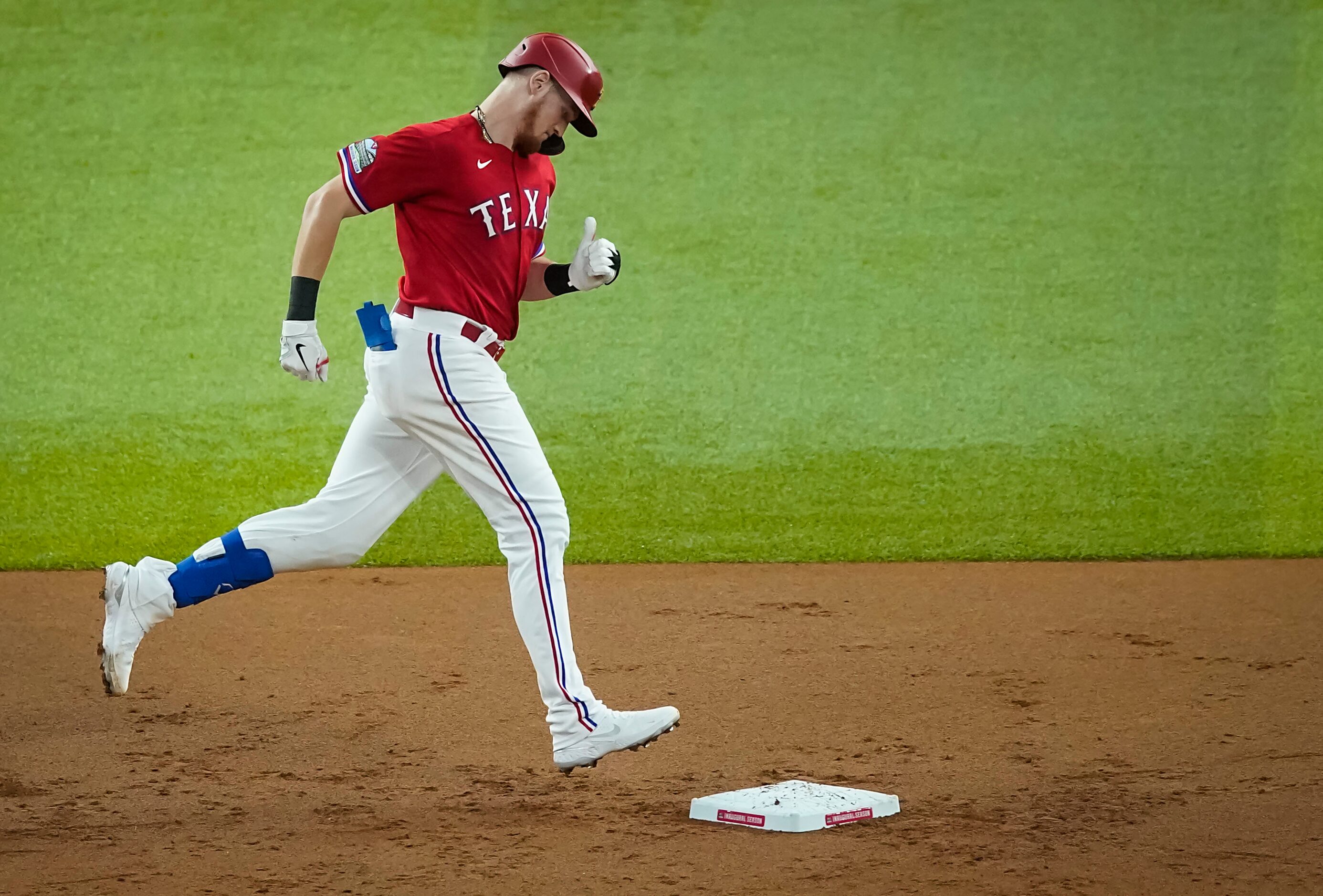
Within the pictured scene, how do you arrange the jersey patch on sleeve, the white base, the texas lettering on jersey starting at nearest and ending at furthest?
the white base, the jersey patch on sleeve, the texas lettering on jersey

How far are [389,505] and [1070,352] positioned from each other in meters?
4.57

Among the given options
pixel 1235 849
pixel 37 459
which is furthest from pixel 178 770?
pixel 37 459

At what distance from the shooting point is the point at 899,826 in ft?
11.0

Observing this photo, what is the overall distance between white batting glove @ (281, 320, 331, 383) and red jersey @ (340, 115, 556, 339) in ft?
0.83

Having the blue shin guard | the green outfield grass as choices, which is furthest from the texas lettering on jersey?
the green outfield grass

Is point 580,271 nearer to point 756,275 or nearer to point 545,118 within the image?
point 545,118

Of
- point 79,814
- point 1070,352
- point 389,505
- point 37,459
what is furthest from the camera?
point 1070,352

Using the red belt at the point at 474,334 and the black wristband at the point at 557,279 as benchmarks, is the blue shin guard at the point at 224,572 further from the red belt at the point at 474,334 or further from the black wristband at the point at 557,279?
the black wristband at the point at 557,279

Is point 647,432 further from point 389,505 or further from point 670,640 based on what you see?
point 389,505

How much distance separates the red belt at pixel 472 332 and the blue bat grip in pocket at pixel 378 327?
0.07 m

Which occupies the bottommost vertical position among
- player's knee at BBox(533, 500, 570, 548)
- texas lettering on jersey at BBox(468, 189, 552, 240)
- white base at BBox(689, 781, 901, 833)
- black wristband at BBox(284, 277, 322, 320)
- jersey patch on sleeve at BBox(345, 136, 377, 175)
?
white base at BBox(689, 781, 901, 833)

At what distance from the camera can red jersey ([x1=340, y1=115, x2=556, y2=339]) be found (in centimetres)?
349

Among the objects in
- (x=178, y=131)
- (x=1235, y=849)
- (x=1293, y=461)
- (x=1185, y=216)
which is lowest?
(x=1235, y=849)

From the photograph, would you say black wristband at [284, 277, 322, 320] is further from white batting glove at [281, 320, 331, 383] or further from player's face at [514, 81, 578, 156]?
player's face at [514, 81, 578, 156]
